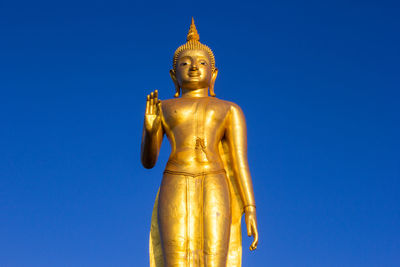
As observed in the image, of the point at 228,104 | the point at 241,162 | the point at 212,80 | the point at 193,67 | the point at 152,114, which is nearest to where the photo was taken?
the point at 152,114

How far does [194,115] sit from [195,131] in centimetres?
25

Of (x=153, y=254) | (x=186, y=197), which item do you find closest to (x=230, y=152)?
(x=186, y=197)

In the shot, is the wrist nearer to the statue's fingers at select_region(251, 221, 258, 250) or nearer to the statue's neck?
the statue's fingers at select_region(251, 221, 258, 250)

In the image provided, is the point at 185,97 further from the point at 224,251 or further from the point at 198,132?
the point at 224,251

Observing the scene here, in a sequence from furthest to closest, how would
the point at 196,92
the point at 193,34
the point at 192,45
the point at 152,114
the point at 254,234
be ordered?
the point at 193,34 → the point at 192,45 → the point at 196,92 → the point at 152,114 → the point at 254,234

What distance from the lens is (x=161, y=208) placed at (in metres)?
8.45

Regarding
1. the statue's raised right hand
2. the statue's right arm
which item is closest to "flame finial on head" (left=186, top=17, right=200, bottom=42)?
the statue's right arm

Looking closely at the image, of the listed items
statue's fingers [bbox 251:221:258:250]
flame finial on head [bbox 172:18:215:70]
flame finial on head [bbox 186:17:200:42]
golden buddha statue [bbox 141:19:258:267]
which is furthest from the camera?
flame finial on head [bbox 186:17:200:42]

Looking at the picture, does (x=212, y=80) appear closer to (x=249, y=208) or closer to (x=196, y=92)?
(x=196, y=92)

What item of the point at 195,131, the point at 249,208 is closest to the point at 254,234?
the point at 249,208

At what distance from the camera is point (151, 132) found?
28.8ft

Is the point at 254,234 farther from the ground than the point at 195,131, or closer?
closer

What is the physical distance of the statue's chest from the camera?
349 inches

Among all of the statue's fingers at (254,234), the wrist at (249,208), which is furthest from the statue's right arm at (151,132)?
the statue's fingers at (254,234)
